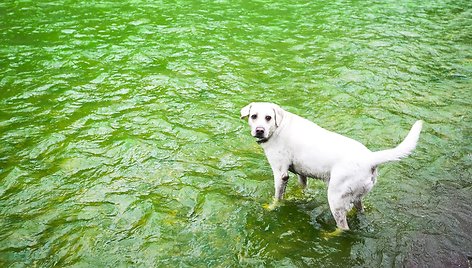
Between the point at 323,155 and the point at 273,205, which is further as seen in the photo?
the point at 273,205

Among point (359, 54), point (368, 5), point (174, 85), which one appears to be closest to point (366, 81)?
point (359, 54)

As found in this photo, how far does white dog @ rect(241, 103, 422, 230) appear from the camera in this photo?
15.8ft

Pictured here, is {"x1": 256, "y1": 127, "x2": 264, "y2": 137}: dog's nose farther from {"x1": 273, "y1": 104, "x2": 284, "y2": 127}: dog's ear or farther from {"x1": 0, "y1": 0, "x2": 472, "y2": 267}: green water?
{"x1": 0, "y1": 0, "x2": 472, "y2": 267}: green water

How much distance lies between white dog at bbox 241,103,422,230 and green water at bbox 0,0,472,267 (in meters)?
0.59

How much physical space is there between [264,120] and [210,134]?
2454 mm

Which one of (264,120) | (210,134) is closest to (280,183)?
(264,120)

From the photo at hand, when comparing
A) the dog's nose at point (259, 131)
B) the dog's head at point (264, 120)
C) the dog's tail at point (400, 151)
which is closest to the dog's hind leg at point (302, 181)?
the dog's head at point (264, 120)

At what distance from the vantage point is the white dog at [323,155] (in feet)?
15.8

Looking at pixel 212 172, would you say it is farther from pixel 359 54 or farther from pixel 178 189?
pixel 359 54

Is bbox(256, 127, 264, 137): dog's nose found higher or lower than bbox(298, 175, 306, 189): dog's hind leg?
higher

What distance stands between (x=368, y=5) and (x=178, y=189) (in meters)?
13.7

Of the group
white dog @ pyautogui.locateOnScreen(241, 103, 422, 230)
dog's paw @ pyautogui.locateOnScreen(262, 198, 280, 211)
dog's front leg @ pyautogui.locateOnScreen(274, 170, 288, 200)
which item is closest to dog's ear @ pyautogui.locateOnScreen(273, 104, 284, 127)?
white dog @ pyautogui.locateOnScreen(241, 103, 422, 230)

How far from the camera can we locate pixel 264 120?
544cm

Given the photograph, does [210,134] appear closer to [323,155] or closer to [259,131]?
[259,131]
